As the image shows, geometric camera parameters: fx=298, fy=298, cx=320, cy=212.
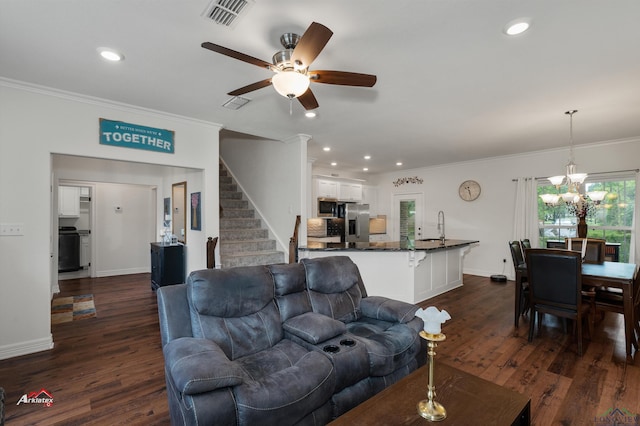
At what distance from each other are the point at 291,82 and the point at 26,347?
3628mm

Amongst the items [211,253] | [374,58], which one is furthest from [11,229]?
[374,58]

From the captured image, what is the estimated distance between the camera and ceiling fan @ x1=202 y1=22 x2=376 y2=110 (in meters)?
1.73

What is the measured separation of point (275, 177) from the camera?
17.7 ft

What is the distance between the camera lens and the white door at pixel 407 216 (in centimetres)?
788

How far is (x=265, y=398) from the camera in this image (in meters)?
1.46

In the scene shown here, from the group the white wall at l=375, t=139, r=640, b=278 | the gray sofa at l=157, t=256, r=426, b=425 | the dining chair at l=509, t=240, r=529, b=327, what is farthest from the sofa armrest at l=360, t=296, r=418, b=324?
the white wall at l=375, t=139, r=640, b=278

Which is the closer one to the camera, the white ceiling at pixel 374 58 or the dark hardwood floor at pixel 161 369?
the white ceiling at pixel 374 58

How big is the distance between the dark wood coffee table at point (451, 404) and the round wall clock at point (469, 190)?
587 cm

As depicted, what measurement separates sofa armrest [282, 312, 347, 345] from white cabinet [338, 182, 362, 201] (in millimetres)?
5566

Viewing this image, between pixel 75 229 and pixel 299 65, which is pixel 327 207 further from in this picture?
pixel 75 229

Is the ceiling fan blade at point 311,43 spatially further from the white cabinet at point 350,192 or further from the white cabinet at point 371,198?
the white cabinet at point 371,198

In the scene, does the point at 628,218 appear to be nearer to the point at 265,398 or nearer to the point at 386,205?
the point at 386,205

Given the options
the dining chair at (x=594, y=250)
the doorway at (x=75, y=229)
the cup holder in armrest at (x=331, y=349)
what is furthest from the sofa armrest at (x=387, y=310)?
the doorway at (x=75, y=229)

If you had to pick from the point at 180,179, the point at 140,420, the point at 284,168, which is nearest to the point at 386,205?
the point at 284,168
